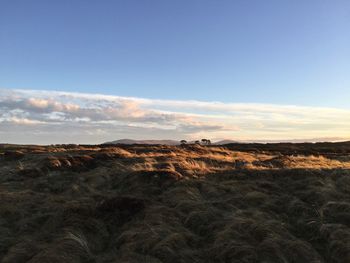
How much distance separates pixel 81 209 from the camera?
1393cm

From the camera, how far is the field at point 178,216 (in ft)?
35.6

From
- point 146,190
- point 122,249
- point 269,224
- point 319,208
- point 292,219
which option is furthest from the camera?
point 146,190

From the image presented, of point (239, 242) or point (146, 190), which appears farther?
point (146, 190)

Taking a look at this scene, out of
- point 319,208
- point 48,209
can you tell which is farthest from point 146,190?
point 319,208

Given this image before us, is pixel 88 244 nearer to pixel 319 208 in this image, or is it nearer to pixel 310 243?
pixel 310 243

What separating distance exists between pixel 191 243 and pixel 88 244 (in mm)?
2809

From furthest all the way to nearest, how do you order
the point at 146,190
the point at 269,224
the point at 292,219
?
the point at 146,190 < the point at 292,219 < the point at 269,224

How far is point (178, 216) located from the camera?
13680 millimetres

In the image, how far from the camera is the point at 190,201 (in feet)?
48.6

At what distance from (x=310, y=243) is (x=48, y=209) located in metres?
8.53

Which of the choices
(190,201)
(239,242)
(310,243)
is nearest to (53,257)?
(239,242)

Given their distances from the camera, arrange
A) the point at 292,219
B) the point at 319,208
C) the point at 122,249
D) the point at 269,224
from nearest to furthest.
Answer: the point at 122,249 < the point at 269,224 < the point at 292,219 < the point at 319,208

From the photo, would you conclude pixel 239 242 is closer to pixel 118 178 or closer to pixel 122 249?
pixel 122 249

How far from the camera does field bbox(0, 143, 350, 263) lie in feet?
35.6
